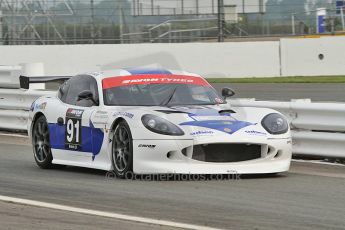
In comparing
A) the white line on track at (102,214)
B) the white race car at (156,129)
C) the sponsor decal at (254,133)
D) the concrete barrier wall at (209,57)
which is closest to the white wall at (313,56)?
the concrete barrier wall at (209,57)

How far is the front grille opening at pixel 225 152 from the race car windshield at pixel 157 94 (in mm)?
1038

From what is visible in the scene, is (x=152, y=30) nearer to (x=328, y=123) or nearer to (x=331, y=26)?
(x=331, y=26)

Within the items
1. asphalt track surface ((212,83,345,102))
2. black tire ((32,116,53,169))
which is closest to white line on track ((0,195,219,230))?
black tire ((32,116,53,169))

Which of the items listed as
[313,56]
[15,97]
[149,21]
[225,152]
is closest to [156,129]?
[225,152]

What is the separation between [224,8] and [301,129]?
18.2m

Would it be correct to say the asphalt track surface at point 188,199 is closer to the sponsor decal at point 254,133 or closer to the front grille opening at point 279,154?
the front grille opening at point 279,154

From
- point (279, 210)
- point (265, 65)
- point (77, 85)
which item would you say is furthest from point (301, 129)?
point (265, 65)

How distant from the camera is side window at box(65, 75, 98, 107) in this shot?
9.96 meters

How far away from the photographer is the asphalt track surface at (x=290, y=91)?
1984cm

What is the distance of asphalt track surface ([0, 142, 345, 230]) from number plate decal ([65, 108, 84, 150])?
0.33m

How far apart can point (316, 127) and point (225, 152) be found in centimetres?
233

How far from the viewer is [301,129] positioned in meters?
11.0

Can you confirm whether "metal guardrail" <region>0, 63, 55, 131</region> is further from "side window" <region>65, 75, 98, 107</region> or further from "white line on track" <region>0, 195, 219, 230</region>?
"white line on track" <region>0, 195, 219, 230</region>

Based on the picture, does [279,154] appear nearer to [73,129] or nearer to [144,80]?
[144,80]
